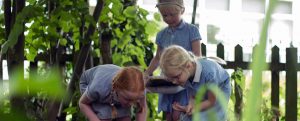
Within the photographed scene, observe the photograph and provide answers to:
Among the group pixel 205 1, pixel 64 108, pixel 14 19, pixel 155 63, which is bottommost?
pixel 64 108

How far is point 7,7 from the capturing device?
107 inches

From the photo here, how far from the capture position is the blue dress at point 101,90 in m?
3.07

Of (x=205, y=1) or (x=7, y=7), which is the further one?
(x=205, y=1)

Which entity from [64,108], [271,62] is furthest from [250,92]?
[271,62]

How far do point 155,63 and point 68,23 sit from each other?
0.57 metres

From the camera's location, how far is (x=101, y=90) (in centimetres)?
308

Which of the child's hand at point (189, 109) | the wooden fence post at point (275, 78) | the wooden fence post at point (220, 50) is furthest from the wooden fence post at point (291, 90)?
the child's hand at point (189, 109)

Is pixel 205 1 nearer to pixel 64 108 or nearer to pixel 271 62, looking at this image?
pixel 271 62

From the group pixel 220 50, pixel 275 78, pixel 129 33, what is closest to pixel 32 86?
pixel 129 33

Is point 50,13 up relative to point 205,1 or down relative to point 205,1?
down

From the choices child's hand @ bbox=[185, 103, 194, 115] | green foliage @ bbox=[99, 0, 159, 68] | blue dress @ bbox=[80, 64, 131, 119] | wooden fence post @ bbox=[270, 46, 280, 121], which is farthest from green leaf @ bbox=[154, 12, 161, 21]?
wooden fence post @ bbox=[270, 46, 280, 121]

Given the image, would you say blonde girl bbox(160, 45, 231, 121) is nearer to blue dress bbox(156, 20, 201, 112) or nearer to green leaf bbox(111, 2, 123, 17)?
blue dress bbox(156, 20, 201, 112)

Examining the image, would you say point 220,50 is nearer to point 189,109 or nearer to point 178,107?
point 178,107

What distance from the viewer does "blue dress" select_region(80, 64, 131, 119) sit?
10.1 ft
